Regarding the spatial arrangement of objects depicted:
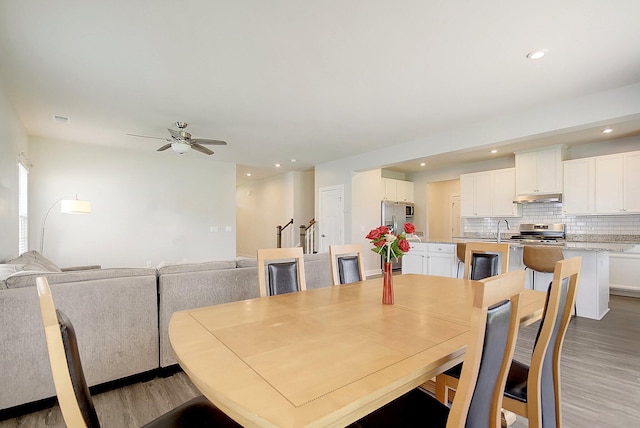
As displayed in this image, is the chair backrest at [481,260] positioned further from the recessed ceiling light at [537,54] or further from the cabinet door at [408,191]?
A: the cabinet door at [408,191]

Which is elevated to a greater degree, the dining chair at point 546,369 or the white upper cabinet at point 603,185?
the white upper cabinet at point 603,185

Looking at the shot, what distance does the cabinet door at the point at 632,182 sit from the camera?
4906mm

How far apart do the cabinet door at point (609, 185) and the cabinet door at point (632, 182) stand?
0.06 meters

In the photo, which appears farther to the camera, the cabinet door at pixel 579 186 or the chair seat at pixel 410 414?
the cabinet door at pixel 579 186

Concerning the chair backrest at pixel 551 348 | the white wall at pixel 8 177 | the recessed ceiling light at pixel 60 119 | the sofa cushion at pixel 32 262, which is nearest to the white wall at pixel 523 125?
the chair backrest at pixel 551 348

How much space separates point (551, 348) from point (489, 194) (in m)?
5.97

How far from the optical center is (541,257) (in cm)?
370

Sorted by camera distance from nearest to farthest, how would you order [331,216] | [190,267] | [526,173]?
[190,267] → [526,173] → [331,216]

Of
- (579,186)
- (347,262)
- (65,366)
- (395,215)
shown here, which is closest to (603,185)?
(579,186)

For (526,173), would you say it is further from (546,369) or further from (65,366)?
(65,366)

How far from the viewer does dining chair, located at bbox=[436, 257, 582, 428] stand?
3.99 feet

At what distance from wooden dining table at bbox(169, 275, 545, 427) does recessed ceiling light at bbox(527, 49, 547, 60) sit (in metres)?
2.11

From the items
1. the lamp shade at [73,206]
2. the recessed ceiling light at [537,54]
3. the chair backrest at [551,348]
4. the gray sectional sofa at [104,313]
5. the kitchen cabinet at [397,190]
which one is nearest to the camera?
the chair backrest at [551,348]

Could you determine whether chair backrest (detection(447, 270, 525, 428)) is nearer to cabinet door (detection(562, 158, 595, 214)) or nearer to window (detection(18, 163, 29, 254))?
cabinet door (detection(562, 158, 595, 214))
